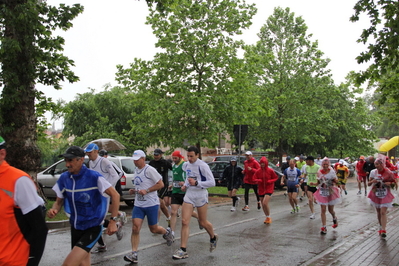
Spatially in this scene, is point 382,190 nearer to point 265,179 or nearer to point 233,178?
point 265,179

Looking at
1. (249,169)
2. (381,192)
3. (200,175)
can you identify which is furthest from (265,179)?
(200,175)

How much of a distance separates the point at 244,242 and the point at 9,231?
6.15 meters

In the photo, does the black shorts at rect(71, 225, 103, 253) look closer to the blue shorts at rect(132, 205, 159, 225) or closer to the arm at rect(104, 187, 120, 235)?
the arm at rect(104, 187, 120, 235)

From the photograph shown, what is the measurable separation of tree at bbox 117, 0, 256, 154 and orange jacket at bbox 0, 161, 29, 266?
1476 centimetres

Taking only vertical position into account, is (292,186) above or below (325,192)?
below

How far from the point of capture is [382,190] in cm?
928

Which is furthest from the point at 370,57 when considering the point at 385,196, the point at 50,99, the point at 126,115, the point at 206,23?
the point at 126,115

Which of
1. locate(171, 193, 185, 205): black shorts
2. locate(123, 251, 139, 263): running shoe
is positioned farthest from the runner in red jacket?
locate(123, 251, 139, 263): running shoe

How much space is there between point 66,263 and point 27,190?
1.31 meters

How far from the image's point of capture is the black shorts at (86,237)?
14.3 feet

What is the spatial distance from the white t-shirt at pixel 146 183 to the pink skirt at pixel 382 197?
5021 mm

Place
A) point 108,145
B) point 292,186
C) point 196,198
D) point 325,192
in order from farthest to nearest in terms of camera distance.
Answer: point 108,145 < point 292,186 < point 325,192 < point 196,198

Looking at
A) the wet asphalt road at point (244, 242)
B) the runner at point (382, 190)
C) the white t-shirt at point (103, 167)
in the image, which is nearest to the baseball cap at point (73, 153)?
the wet asphalt road at point (244, 242)

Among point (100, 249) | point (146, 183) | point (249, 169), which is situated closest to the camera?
point (146, 183)
